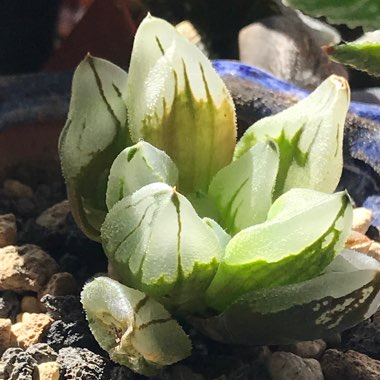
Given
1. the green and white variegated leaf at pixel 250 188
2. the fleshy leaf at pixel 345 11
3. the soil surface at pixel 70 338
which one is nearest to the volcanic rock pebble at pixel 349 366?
the soil surface at pixel 70 338

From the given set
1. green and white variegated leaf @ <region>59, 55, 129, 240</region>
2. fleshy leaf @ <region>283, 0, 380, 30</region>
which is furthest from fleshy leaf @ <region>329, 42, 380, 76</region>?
green and white variegated leaf @ <region>59, 55, 129, 240</region>

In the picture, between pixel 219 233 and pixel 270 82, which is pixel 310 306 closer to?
pixel 219 233

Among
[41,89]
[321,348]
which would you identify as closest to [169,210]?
[321,348]

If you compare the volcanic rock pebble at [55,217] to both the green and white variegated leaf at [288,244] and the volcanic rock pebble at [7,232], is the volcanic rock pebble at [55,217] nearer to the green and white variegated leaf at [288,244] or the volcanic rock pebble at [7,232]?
the volcanic rock pebble at [7,232]

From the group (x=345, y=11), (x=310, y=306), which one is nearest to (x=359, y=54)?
(x=345, y=11)

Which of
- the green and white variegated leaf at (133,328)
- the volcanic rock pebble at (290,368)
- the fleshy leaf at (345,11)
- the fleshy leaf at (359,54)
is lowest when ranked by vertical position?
the volcanic rock pebble at (290,368)

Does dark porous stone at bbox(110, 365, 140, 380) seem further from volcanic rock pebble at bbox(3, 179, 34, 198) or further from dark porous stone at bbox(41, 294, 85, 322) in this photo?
volcanic rock pebble at bbox(3, 179, 34, 198)
